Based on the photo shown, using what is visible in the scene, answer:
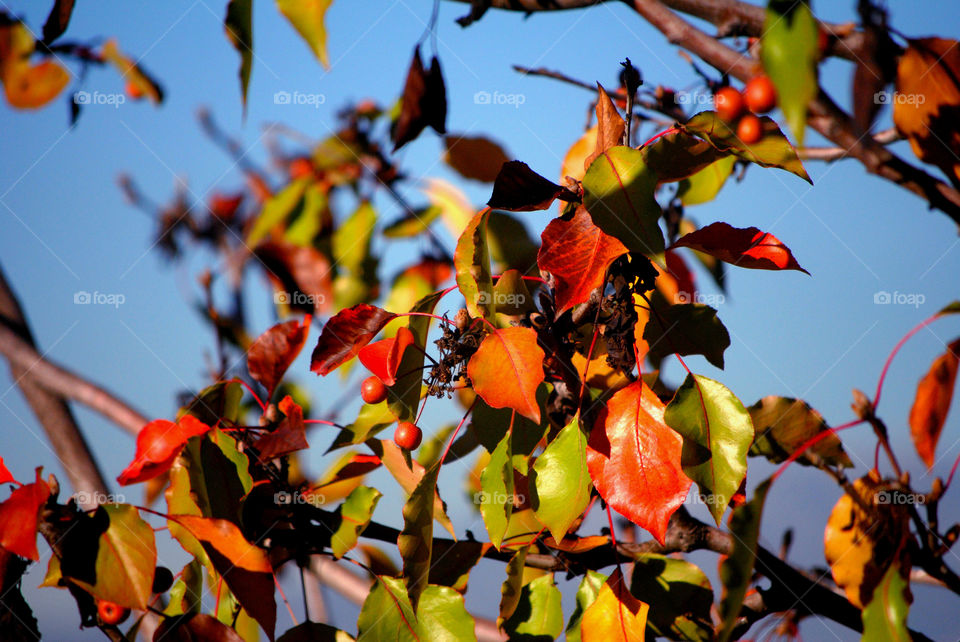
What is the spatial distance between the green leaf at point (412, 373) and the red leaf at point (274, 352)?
0.29m

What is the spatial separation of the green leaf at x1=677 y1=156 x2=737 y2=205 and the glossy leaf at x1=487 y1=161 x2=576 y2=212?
0.47 metres

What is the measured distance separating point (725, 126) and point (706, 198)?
0.44 meters

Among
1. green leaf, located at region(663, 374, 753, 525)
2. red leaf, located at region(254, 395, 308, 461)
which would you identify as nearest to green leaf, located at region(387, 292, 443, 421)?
red leaf, located at region(254, 395, 308, 461)

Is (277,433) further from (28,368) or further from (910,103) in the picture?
(28,368)

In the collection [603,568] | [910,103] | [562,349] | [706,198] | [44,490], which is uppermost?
[910,103]

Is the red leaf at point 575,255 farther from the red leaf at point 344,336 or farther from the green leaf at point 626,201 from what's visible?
the red leaf at point 344,336

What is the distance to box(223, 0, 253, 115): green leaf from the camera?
0.74 meters

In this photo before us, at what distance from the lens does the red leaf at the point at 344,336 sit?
678 millimetres

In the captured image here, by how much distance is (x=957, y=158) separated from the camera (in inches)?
32.2

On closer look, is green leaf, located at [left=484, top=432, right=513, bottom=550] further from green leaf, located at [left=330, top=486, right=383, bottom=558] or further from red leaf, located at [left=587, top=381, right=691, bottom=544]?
green leaf, located at [left=330, top=486, right=383, bottom=558]

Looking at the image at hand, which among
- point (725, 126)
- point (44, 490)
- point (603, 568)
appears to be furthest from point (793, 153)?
point (44, 490)

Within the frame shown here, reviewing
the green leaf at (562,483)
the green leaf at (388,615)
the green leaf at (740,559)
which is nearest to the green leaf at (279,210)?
the green leaf at (388,615)

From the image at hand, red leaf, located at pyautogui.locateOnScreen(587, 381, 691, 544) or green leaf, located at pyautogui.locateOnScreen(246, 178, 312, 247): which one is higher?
green leaf, located at pyautogui.locateOnScreen(246, 178, 312, 247)

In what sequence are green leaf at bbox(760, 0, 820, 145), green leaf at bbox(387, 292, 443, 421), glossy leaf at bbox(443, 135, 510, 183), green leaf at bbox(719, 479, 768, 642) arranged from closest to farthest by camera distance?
green leaf at bbox(760, 0, 820, 145), green leaf at bbox(719, 479, 768, 642), green leaf at bbox(387, 292, 443, 421), glossy leaf at bbox(443, 135, 510, 183)
